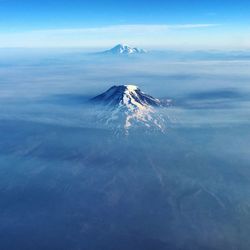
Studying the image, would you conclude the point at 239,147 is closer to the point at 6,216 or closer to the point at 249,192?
the point at 249,192

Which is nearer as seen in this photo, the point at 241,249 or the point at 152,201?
the point at 241,249

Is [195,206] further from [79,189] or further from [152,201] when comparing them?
[79,189]

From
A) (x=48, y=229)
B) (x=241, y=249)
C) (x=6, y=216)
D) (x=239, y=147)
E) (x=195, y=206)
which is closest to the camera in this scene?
(x=241, y=249)

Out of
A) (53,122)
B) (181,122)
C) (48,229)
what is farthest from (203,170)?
(53,122)

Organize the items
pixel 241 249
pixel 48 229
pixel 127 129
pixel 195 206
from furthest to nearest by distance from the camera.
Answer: pixel 127 129 < pixel 195 206 < pixel 48 229 < pixel 241 249

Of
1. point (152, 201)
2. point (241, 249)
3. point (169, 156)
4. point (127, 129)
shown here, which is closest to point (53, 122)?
point (127, 129)

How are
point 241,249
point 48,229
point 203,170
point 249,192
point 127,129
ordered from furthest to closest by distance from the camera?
point 127,129 < point 203,170 < point 249,192 < point 48,229 < point 241,249

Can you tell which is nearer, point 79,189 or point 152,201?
point 152,201

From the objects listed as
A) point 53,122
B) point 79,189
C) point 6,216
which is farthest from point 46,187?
point 53,122

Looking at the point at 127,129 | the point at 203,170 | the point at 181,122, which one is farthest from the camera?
the point at 181,122
